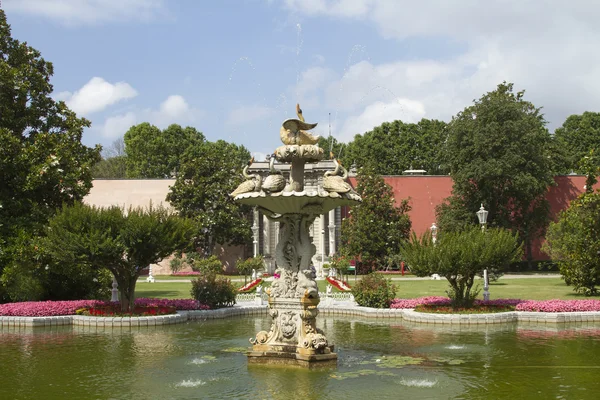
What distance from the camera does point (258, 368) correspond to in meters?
11.5

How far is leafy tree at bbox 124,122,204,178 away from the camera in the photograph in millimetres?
62875

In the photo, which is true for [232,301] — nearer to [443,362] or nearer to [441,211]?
[443,362]

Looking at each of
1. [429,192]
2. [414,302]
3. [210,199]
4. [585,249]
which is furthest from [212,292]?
[429,192]

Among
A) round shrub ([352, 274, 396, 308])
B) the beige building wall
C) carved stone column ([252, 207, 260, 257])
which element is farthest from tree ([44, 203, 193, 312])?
the beige building wall

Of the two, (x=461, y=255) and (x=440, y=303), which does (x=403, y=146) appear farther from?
(x=461, y=255)

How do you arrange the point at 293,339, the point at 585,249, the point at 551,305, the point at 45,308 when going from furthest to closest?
the point at 585,249 < the point at 45,308 < the point at 551,305 < the point at 293,339

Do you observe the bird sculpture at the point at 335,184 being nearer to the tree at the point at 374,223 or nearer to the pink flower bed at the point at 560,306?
the pink flower bed at the point at 560,306

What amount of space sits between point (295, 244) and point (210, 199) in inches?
1293

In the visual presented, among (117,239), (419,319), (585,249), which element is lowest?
(419,319)

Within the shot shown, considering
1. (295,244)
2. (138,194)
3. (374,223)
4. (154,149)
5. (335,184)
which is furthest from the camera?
(154,149)

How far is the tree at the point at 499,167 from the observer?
137 feet

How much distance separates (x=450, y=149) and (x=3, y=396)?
127ft

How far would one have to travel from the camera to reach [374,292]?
21000 millimetres

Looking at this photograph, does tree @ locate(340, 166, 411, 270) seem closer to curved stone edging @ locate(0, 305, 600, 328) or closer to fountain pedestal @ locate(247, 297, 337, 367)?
curved stone edging @ locate(0, 305, 600, 328)
